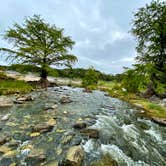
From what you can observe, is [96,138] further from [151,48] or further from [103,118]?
[151,48]

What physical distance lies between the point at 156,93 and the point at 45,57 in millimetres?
16747

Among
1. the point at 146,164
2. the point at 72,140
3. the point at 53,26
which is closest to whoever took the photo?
the point at 146,164

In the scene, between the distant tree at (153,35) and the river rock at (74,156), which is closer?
the river rock at (74,156)

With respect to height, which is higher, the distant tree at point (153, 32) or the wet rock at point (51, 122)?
the distant tree at point (153, 32)

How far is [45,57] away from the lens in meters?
32.6

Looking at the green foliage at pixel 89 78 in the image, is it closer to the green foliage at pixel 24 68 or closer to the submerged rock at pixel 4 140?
the green foliage at pixel 24 68

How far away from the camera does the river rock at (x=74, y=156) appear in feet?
20.1

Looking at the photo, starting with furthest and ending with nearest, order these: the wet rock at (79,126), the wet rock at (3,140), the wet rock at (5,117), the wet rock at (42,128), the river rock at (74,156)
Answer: the wet rock at (5,117) < the wet rock at (79,126) < the wet rock at (42,128) < the wet rock at (3,140) < the river rock at (74,156)

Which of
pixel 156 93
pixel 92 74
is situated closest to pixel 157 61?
pixel 156 93

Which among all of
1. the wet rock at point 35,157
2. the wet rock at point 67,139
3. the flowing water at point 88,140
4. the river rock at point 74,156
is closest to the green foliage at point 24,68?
the flowing water at point 88,140

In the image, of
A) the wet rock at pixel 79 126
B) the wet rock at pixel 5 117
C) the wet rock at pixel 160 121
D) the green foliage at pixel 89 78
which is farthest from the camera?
the green foliage at pixel 89 78

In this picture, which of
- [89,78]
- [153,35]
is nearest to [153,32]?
[153,35]

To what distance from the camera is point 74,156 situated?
21.1 feet

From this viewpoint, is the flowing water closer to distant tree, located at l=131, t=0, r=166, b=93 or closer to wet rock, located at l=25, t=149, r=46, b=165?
wet rock, located at l=25, t=149, r=46, b=165
